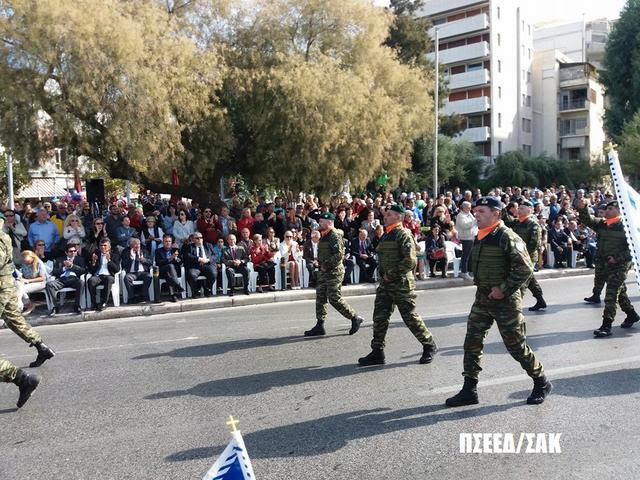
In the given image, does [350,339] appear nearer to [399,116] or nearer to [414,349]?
[414,349]

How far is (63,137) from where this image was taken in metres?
13.9

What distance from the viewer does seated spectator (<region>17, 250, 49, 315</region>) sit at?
10.4m

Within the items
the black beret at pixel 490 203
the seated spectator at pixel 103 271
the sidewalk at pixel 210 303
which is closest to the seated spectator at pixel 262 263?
the sidewalk at pixel 210 303

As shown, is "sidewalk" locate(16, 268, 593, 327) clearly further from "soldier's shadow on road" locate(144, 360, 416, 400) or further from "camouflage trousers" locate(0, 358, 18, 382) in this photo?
"soldier's shadow on road" locate(144, 360, 416, 400)

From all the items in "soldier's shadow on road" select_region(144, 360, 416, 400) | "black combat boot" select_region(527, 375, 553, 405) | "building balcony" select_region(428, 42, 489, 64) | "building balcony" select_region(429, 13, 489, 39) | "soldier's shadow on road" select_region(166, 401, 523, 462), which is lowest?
"soldier's shadow on road" select_region(166, 401, 523, 462)

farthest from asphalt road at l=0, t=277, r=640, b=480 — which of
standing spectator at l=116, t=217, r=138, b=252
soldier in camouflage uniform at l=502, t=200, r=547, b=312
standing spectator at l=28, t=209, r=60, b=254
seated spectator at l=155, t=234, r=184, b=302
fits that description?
standing spectator at l=116, t=217, r=138, b=252

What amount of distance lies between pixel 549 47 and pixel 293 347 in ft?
231

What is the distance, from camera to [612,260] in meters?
8.02

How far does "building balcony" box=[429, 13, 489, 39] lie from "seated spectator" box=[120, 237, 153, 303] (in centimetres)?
4208

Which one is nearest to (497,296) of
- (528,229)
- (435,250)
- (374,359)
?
(374,359)

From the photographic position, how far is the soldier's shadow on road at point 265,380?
5.70m

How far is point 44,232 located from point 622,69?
47.3 meters

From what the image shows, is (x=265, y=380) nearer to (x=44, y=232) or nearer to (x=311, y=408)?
(x=311, y=408)

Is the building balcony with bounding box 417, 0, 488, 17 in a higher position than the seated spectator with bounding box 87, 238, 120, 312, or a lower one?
higher
